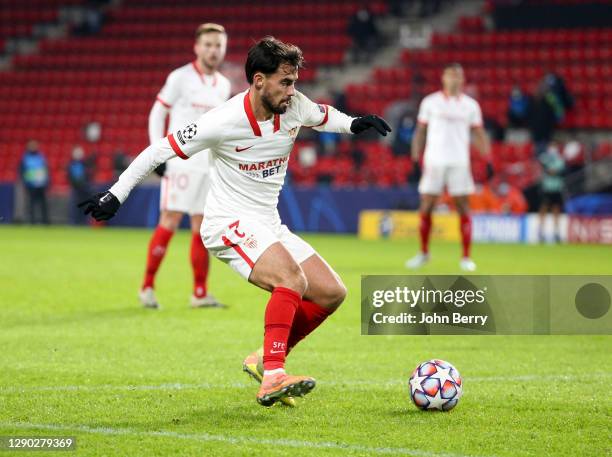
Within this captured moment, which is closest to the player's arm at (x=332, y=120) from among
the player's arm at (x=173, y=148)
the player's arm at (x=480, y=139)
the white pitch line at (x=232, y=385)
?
the player's arm at (x=173, y=148)

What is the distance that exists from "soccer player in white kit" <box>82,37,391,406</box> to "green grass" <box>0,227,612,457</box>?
0.43 meters

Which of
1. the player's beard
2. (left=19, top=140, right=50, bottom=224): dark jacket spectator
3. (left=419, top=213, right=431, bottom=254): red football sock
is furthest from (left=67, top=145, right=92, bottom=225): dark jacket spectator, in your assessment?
the player's beard

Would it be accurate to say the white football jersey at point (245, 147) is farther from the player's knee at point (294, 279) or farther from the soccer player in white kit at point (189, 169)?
the soccer player in white kit at point (189, 169)

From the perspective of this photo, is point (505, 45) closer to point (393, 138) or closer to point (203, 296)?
point (393, 138)

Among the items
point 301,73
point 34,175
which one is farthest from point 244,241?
point 301,73

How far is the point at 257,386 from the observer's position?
590 cm

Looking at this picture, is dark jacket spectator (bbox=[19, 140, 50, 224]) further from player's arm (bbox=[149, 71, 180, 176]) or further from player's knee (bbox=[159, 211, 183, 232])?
player's knee (bbox=[159, 211, 183, 232])

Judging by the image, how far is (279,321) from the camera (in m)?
5.30

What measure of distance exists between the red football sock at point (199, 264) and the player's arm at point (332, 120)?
3.58 metres

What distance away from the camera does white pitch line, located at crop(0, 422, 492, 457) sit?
428 centimetres

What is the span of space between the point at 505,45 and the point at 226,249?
2235 centimetres

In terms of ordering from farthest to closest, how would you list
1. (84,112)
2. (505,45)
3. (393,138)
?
(84,112) → (505,45) → (393,138)

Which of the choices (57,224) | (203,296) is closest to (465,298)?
(203,296)

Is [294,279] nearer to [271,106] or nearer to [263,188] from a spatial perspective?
[263,188]
